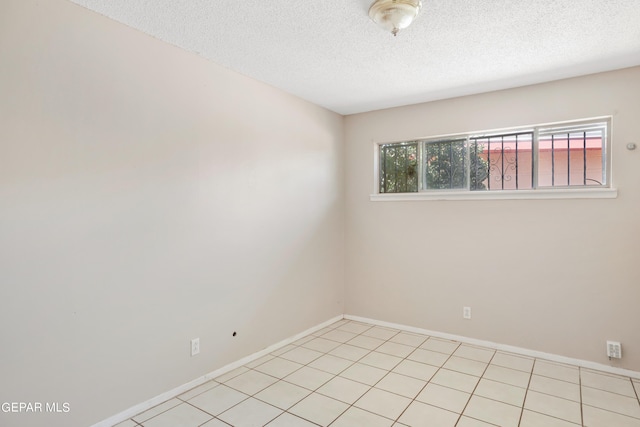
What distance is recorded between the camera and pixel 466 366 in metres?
2.96

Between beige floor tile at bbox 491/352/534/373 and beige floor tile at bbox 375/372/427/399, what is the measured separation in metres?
0.83

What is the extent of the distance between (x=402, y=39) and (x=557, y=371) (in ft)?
9.34

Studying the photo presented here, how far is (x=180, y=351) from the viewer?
2.53 meters

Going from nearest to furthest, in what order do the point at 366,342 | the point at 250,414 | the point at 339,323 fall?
the point at 250,414, the point at 366,342, the point at 339,323

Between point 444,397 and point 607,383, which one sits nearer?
point 444,397

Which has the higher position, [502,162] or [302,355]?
[502,162]

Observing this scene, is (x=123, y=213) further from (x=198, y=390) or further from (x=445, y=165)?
(x=445, y=165)

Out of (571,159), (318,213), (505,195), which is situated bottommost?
(318,213)

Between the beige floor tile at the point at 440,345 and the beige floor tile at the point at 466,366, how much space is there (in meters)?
0.19

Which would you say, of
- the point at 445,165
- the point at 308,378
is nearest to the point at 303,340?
the point at 308,378

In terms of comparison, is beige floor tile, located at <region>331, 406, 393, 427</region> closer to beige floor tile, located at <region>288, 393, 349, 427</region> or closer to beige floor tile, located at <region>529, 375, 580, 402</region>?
beige floor tile, located at <region>288, 393, 349, 427</region>

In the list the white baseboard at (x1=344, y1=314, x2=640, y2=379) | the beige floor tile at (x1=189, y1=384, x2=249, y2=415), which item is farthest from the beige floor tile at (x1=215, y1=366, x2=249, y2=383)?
the white baseboard at (x1=344, y1=314, x2=640, y2=379)

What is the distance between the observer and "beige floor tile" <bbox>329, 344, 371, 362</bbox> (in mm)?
3176

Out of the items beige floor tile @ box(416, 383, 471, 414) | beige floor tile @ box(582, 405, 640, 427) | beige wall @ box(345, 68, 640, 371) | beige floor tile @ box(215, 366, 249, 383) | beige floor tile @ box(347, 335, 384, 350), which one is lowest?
beige floor tile @ box(347, 335, 384, 350)
